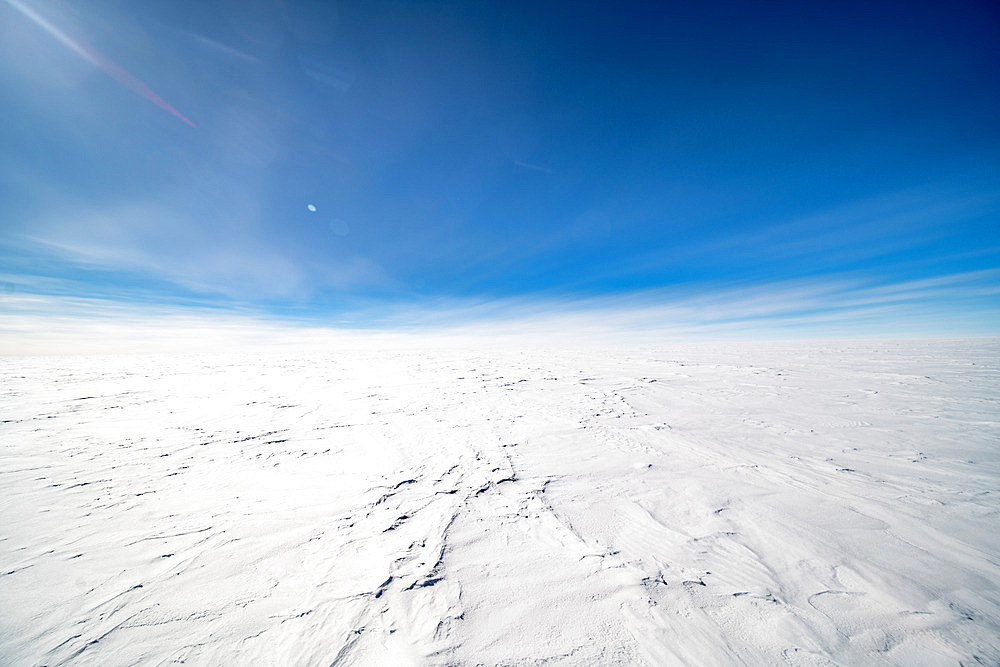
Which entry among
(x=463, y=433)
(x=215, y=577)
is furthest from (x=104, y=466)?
(x=463, y=433)

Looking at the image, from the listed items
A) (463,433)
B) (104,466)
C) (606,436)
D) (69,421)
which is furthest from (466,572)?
(69,421)

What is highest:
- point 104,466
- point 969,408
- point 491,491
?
point 104,466

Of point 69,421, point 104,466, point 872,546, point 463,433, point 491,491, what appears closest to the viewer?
point 872,546

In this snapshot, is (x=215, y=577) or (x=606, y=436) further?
(x=606, y=436)

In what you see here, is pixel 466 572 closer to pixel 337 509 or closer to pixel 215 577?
pixel 337 509

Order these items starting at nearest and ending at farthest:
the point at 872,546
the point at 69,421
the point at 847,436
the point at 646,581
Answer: the point at 646,581 < the point at 872,546 < the point at 847,436 < the point at 69,421

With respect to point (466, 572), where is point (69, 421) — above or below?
above
